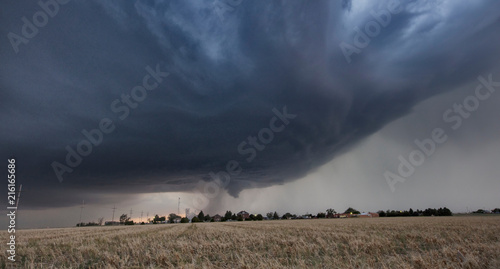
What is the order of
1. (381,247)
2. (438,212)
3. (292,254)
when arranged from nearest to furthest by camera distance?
(292,254) < (381,247) < (438,212)

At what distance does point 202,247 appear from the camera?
1457 cm

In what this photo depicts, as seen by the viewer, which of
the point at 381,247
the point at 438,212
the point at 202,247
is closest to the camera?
the point at 381,247

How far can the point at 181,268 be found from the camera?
8.68 m

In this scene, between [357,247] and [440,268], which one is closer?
[440,268]

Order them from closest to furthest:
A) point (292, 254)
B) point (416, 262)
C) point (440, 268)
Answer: point (440, 268) < point (416, 262) < point (292, 254)

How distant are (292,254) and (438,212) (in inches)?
6563

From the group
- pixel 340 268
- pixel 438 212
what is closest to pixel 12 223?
pixel 340 268

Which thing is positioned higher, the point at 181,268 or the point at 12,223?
the point at 12,223

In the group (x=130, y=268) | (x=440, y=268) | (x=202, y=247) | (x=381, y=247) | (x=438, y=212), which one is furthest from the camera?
(x=438, y=212)

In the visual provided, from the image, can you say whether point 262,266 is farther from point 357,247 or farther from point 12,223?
point 12,223

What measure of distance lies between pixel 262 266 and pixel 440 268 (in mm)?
6062

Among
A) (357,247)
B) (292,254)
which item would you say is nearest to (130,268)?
(292,254)

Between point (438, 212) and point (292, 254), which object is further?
point (438, 212)

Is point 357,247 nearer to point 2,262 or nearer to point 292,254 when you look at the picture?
point 292,254
